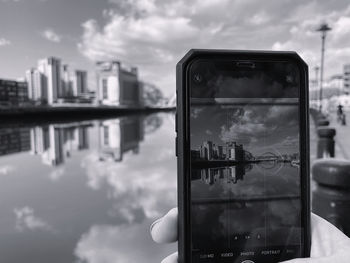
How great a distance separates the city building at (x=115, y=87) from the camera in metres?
146

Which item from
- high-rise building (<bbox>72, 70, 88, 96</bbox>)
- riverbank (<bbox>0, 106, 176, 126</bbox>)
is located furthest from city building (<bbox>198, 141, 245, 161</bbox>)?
high-rise building (<bbox>72, 70, 88, 96</bbox>)

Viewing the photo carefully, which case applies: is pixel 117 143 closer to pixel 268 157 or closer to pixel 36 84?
pixel 268 157

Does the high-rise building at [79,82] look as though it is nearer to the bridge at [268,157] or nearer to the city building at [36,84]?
the city building at [36,84]

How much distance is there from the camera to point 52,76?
12075cm

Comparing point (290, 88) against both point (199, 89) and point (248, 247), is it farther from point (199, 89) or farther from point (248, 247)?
point (248, 247)

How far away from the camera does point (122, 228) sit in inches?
203

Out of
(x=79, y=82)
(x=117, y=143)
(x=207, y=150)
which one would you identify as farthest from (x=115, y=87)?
(x=207, y=150)

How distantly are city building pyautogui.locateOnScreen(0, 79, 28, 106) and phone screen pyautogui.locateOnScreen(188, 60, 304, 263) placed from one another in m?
122

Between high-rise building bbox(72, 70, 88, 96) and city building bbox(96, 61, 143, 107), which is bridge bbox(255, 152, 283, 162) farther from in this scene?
high-rise building bbox(72, 70, 88, 96)

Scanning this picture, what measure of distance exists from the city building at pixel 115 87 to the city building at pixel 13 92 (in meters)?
31.7

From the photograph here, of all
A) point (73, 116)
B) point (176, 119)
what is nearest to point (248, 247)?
point (176, 119)

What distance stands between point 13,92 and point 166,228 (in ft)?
475

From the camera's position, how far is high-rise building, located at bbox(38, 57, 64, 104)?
11832 cm

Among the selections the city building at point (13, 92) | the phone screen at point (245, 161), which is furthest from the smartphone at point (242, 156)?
the city building at point (13, 92)
